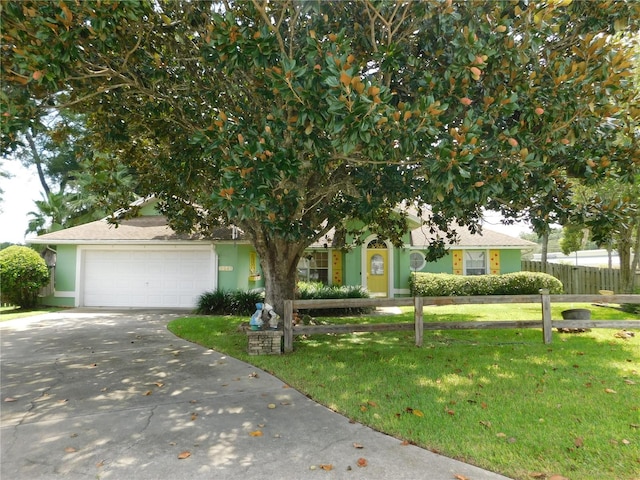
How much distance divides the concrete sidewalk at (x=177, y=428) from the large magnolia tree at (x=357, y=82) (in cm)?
246

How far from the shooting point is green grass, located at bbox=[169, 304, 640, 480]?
3674 millimetres

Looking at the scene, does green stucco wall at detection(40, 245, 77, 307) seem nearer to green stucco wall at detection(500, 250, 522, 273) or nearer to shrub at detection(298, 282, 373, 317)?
shrub at detection(298, 282, 373, 317)

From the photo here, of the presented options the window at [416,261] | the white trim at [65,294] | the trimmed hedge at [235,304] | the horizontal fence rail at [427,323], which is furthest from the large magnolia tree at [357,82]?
the window at [416,261]

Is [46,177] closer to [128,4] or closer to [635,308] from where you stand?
[128,4]

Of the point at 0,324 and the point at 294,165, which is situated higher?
the point at 294,165

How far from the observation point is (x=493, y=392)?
5270 millimetres

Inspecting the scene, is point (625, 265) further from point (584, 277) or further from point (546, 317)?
point (546, 317)

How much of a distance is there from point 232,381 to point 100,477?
8.97 feet

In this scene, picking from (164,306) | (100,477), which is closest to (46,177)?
(164,306)

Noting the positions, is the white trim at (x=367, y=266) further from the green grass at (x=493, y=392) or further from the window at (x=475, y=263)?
the green grass at (x=493, y=392)

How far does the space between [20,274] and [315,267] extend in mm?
11416

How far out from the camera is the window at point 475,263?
19344 millimetres

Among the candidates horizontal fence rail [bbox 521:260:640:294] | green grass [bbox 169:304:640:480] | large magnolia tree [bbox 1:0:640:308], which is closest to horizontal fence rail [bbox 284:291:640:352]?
green grass [bbox 169:304:640:480]

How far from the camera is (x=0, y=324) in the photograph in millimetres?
11688
